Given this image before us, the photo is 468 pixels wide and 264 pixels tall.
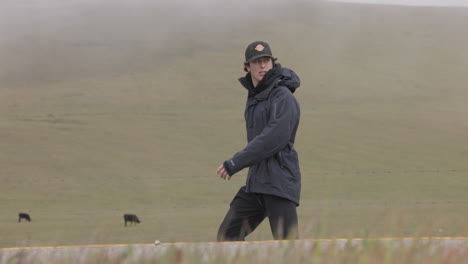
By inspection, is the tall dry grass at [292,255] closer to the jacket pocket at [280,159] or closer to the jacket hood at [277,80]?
the jacket pocket at [280,159]

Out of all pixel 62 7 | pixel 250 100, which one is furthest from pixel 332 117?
pixel 62 7

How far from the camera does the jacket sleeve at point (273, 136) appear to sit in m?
4.31

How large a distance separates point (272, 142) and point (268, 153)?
7 centimetres

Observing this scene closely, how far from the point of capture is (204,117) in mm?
29484

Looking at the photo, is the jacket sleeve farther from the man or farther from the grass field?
the grass field

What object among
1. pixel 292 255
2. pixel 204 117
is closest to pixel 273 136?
pixel 292 255

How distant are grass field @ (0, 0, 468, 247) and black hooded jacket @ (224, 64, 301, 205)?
32 centimetres

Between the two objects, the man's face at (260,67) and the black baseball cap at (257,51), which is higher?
the black baseball cap at (257,51)

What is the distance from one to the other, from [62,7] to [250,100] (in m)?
54.1

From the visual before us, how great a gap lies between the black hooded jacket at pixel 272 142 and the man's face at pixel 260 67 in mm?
45

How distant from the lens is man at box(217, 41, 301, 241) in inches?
171

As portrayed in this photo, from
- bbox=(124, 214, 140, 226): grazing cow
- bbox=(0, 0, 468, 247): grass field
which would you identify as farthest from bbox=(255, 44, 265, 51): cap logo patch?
bbox=(124, 214, 140, 226): grazing cow

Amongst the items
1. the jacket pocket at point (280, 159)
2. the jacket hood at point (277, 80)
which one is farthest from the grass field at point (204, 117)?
the jacket hood at point (277, 80)

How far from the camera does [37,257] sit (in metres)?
3.16
